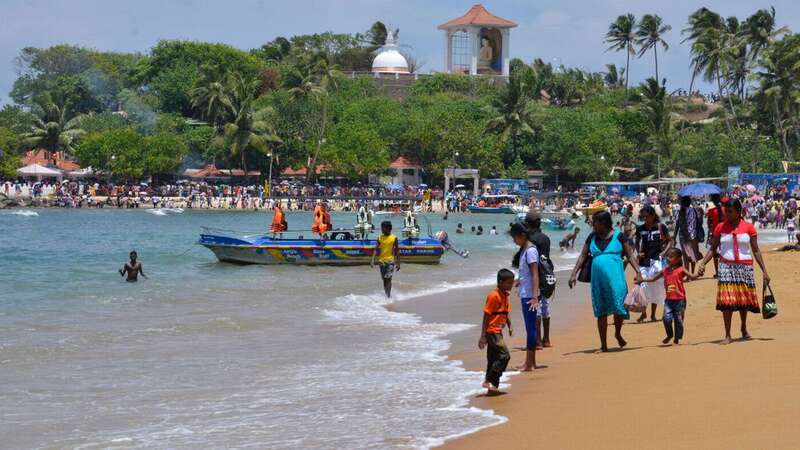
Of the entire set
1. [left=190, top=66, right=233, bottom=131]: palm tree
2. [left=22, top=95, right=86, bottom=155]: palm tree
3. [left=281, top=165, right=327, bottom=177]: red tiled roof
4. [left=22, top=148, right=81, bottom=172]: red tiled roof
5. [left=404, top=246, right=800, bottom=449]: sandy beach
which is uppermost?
[left=190, top=66, right=233, bottom=131]: palm tree

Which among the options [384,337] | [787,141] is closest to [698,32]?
[787,141]

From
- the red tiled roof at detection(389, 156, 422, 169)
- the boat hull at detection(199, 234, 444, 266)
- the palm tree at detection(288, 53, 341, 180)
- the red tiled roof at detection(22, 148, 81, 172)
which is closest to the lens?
the boat hull at detection(199, 234, 444, 266)

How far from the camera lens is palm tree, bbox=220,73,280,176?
7912 cm

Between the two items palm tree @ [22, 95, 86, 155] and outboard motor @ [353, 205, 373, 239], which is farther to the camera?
palm tree @ [22, 95, 86, 155]

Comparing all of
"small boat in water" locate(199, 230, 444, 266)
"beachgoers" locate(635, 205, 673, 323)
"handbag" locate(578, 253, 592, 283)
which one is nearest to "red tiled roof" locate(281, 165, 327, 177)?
"small boat in water" locate(199, 230, 444, 266)

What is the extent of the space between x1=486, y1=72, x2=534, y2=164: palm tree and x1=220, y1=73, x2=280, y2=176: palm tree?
54.5 ft

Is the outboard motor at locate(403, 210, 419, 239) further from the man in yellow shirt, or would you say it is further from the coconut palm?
the coconut palm

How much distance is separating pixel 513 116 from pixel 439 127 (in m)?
5.59

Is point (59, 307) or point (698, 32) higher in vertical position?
point (698, 32)

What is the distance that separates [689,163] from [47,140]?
48.3 meters

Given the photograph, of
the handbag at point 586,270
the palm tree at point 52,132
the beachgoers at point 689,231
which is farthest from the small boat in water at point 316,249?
the palm tree at point 52,132

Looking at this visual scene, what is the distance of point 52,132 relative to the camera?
8550cm

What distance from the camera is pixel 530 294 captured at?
10805 millimetres

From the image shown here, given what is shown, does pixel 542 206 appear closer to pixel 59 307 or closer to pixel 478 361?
pixel 59 307
